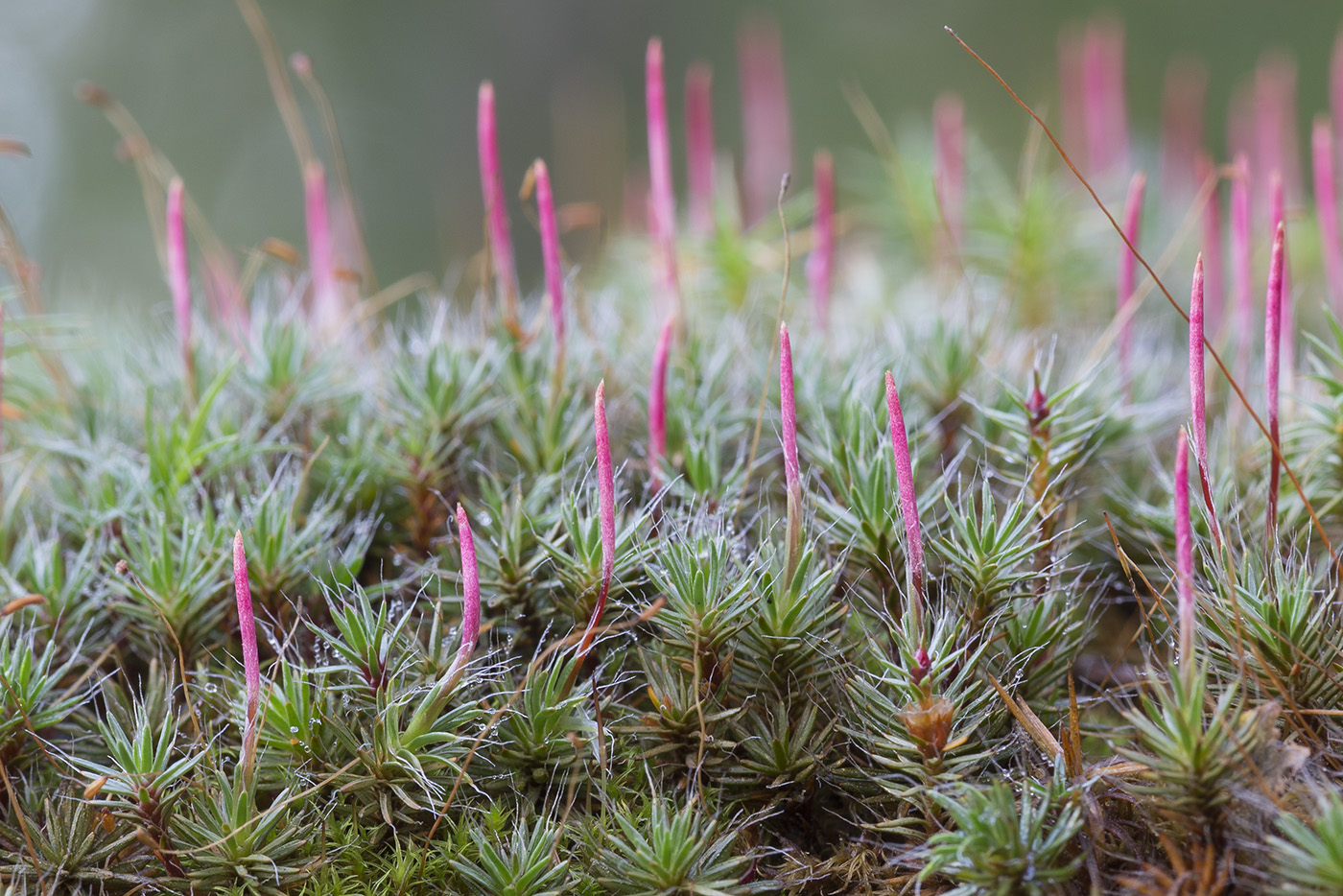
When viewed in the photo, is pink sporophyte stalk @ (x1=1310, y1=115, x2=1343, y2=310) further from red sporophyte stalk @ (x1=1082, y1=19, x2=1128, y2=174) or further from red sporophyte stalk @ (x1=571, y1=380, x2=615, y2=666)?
red sporophyte stalk @ (x1=571, y1=380, x2=615, y2=666)

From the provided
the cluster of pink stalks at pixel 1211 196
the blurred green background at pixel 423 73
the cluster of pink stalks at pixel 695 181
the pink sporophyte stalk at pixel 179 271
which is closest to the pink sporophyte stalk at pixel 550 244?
the cluster of pink stalks at pixel 695 181

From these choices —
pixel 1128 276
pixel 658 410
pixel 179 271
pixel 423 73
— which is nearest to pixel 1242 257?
pixel 1128 276

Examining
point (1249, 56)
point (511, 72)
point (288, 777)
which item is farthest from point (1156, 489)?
point (1249, 56)

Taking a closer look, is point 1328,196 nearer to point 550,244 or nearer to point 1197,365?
point 1197,365

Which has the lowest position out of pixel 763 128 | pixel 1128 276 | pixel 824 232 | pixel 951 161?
pixel 1128 276

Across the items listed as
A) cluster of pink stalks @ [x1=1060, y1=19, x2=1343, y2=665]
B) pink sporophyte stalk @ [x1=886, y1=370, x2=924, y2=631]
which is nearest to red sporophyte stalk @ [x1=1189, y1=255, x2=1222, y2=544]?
cluster of pink stalks @ [x1=1060, y1=19, x2=1343, y2=665]

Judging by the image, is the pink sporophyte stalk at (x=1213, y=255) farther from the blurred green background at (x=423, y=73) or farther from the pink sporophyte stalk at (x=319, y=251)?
the blurred green background at (x=423, y=73)
